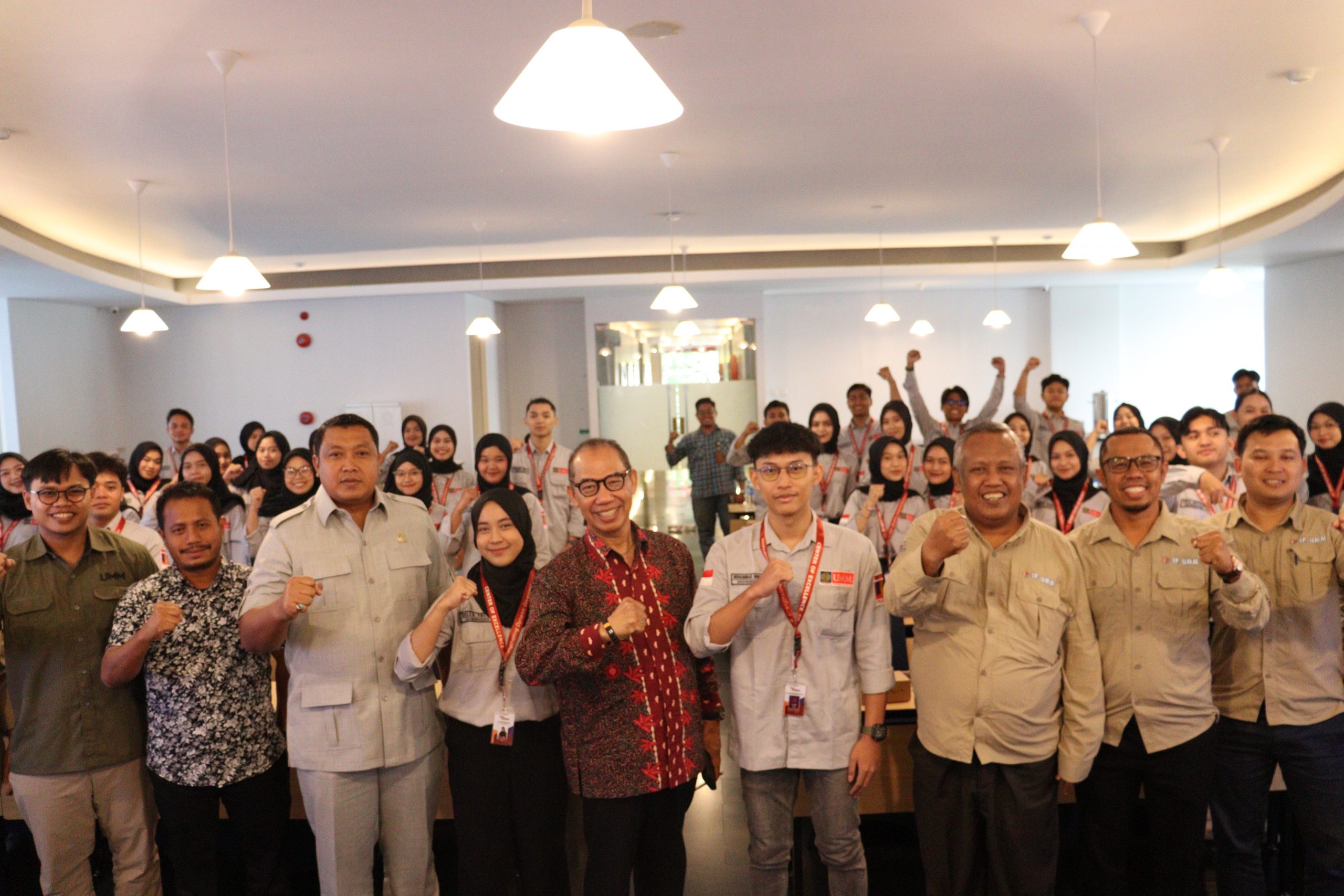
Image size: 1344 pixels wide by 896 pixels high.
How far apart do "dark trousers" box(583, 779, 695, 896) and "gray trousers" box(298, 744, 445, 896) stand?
594 millimetres

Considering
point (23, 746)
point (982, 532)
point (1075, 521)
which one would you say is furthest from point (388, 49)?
point (1075, 521)

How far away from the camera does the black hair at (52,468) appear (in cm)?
301

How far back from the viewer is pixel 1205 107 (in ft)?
19.9

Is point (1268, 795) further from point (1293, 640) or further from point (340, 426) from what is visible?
point (340, 426)

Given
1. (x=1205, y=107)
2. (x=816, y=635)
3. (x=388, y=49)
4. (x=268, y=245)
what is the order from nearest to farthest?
(x=816, y=635)
(x=388, y=49)
(x=1205, y=107)
(x=268, y=245)

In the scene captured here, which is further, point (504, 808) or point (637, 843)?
point (504, 808)

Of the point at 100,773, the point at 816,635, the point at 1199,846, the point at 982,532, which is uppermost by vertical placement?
the point at 982,532

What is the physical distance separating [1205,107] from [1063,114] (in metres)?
0.89

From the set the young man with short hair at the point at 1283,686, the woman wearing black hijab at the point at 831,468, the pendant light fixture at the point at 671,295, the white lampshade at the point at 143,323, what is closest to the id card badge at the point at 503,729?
the young man with short hair at the point at 1283,686

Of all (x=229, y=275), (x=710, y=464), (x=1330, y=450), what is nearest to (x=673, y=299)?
(x=710, y=464)

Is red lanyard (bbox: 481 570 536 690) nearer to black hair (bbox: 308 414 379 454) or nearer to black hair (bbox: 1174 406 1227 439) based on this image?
black hair (bbox: 308 414 379 454)

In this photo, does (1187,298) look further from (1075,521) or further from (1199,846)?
(1199,846)

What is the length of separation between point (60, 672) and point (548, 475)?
4.28 meters

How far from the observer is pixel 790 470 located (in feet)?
8.77
